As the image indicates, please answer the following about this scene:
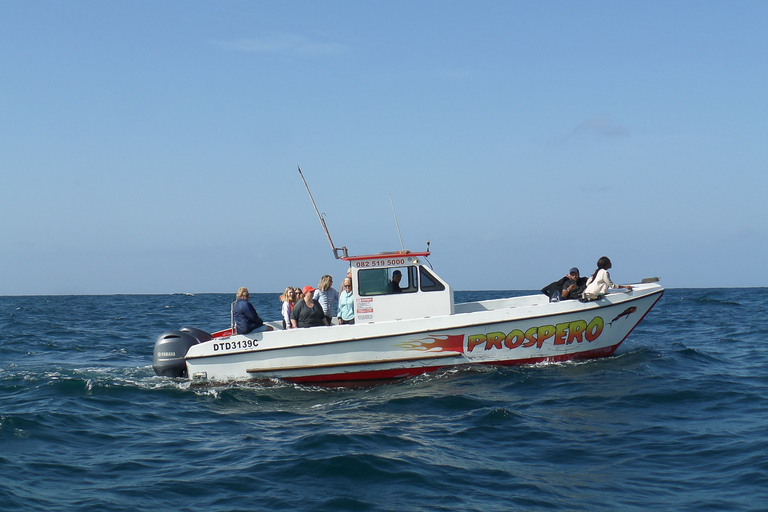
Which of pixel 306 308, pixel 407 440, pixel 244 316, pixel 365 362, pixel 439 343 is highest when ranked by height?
pixel 306 308

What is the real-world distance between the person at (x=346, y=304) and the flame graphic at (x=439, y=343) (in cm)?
127

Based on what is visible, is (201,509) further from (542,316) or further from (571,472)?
(542,316)

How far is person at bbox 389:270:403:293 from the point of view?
40.5 feet

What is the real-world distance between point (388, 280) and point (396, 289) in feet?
0.75

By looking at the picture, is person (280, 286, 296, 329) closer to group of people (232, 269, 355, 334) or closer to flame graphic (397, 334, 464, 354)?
group of people (232, 269, 355, 334)

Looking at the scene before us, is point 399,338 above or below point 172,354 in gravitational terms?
above

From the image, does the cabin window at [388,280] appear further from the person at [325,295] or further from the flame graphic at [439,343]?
the flame graphic at [439,343]

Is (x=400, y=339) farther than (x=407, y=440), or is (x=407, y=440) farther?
(x=400, y=339)

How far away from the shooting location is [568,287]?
12.8 m

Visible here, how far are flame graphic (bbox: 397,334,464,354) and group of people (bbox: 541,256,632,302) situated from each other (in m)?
2.44

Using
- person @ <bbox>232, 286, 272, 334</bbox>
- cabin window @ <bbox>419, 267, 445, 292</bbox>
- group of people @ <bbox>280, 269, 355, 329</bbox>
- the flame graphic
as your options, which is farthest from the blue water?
cabin window @ <bbox>419, 267, 445, 292</bbox>

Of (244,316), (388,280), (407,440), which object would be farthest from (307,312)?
(407,440)

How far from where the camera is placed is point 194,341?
12.6 metres

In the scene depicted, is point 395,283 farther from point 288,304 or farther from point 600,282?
point 600,282
